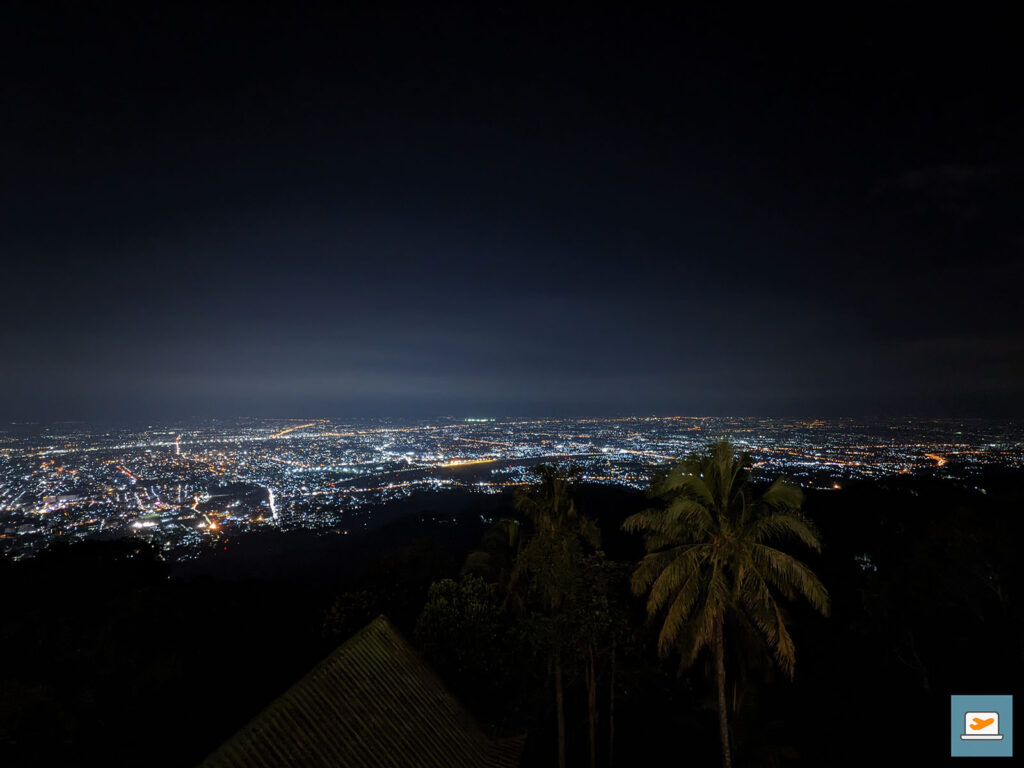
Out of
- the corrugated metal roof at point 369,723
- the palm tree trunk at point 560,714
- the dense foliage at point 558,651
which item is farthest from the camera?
the dense foliage at point 558,651

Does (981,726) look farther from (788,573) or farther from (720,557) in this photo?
(720,557)

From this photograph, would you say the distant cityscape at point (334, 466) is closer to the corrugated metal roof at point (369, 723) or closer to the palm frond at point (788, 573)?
the palm frond at point (788, 573)

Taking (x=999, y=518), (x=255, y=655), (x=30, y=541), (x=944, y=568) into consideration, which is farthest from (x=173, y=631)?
(x=30, y=541)

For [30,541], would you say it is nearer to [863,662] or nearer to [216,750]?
[216,750]

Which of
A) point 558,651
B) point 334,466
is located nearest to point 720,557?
point 558,651

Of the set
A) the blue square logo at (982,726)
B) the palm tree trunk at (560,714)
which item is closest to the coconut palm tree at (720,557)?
the palm tree trunk at (560,714)

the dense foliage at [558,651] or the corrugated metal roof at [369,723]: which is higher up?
the corrugated metal roof at [369,723]
